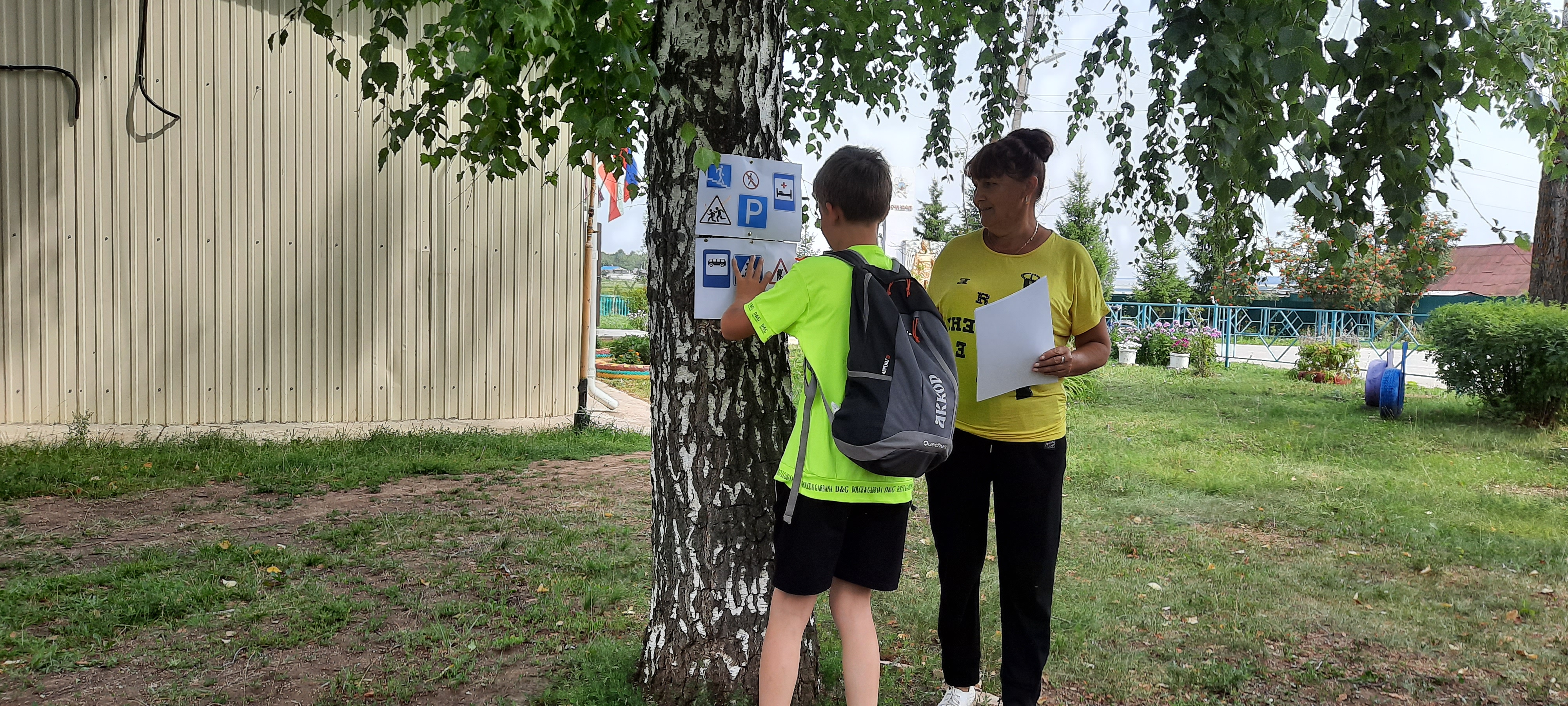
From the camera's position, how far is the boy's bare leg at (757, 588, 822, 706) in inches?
88.8

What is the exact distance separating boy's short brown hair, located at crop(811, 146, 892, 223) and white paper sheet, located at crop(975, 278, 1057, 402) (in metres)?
0.44

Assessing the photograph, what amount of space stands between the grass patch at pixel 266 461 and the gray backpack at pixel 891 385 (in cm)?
472

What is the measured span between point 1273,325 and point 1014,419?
2999cm

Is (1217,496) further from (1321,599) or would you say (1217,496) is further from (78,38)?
(78,38)

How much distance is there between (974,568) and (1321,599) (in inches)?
95.2

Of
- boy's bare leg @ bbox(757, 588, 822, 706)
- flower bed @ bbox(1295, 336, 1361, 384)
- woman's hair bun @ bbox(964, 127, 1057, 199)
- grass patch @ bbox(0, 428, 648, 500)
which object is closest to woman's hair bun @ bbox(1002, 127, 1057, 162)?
woman's hair bun @ bbox(964, 127, 1057, 199)

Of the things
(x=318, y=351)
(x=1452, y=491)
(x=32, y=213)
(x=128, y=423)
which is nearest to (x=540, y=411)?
(x=318, y=351)

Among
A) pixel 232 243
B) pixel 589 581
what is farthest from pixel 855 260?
pixel 232 243

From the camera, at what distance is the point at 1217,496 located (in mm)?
6496

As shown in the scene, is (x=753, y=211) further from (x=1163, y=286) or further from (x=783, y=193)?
(x=1163, y=286)

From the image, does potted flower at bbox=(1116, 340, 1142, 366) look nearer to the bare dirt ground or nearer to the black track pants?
the bare dirt ground

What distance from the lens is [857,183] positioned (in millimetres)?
2303

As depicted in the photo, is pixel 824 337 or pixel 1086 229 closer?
pixel 824 337

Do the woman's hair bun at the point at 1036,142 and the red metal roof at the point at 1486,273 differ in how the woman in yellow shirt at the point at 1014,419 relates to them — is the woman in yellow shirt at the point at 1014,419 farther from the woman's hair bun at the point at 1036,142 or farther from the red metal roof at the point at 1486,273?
the red metal roof at the point at 1486,273
